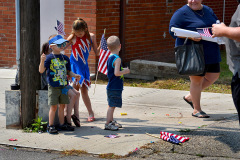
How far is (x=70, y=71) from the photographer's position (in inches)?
268

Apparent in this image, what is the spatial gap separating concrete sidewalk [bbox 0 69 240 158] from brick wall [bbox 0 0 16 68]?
6.22ft

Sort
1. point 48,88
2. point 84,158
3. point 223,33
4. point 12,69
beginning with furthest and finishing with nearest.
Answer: point 12,69, point 48,88, point 84,158, point 223,33

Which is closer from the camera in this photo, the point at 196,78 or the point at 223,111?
the point at 196,78

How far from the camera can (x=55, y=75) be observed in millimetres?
6590

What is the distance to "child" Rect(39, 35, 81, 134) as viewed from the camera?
6.59 meters

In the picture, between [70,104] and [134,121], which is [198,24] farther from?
[70,104]

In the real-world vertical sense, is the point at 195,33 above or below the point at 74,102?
above

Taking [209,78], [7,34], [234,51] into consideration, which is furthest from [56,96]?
[7,34]

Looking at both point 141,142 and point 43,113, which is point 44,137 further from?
point 141,142

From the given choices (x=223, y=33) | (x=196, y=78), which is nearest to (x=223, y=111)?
(x=196, y=78)

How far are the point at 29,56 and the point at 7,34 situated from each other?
5.17m

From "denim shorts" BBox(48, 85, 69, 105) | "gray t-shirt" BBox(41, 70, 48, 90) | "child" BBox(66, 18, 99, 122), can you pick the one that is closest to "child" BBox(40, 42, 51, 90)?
"gray t-shirt" BBox(41, 70, 48, 90)

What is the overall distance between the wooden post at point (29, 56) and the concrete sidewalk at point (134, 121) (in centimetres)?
39

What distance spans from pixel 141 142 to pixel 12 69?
6195 mm
